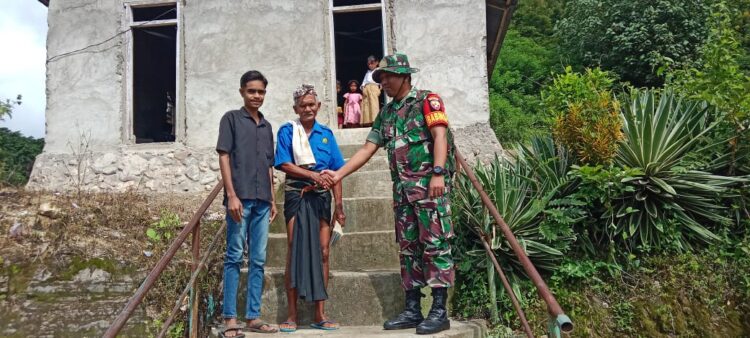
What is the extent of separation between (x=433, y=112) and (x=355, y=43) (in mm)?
9852

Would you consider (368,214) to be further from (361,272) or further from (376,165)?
(376,165)

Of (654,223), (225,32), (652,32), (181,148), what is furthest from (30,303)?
(652,32)

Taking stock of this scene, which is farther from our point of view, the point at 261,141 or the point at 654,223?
the point at 654,223

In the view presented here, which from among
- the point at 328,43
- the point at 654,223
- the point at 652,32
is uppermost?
the point at 652,32

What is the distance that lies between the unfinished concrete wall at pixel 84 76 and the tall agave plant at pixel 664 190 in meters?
6.87

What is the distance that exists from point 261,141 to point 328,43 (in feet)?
14.3

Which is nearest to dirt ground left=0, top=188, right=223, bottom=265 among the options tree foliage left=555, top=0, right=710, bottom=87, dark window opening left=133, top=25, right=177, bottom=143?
dark window opening left=133, top=25, right=177, bottom=143

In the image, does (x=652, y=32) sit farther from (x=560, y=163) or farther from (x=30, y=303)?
(x=30, y=303)

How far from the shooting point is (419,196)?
3.43 meters

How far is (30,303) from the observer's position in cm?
466

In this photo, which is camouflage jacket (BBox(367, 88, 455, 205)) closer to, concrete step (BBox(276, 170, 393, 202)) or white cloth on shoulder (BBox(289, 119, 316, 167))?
white cloth on shoulder (BBox(289, 119, 316, 167))

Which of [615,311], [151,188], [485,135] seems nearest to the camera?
[615,311]

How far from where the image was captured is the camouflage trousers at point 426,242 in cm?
338

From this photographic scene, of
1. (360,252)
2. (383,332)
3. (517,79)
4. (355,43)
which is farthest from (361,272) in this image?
(517,79)
